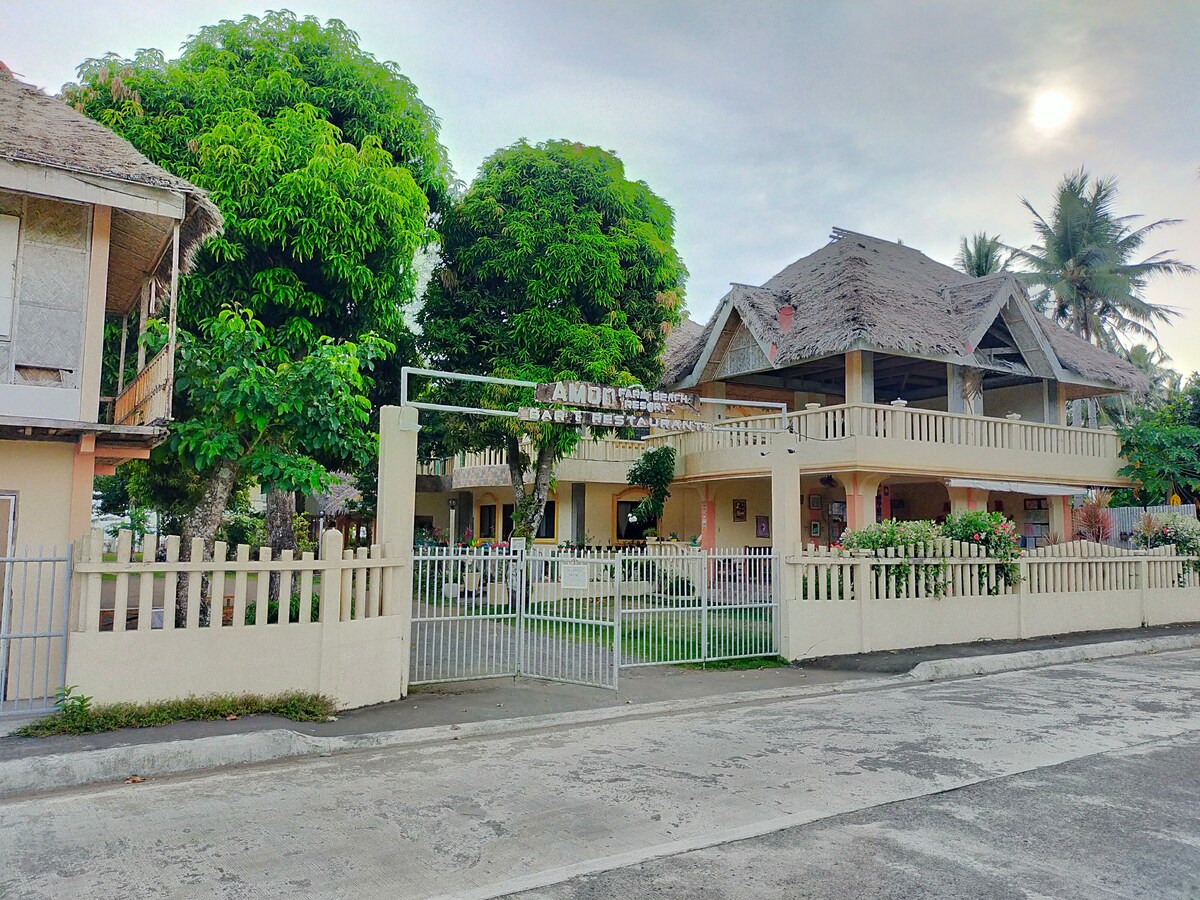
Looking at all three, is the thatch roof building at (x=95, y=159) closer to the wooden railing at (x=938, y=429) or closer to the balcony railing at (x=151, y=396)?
the balcony railing at (x=151, y=396)

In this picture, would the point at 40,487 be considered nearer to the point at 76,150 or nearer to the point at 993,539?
the point at 76,150

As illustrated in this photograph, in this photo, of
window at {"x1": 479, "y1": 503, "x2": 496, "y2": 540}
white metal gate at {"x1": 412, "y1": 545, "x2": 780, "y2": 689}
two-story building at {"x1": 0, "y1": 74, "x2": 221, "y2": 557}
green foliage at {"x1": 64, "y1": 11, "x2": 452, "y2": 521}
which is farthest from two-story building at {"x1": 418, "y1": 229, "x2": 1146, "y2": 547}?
two-story building at {"x1": 0, "y1": 74, "x2": 221, "y2": 557}

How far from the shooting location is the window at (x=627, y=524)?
86.0 ft

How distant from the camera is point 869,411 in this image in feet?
60.1

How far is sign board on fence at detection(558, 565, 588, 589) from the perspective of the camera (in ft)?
33.3

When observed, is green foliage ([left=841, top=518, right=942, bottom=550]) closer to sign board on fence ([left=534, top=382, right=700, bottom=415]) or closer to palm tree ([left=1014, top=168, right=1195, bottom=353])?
sign board on fence ([left=534, top=382, right=700, bottom=415])

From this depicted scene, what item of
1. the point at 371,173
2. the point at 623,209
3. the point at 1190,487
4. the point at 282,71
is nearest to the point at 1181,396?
the point at 1190,487

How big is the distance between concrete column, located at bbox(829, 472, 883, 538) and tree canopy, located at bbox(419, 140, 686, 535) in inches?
201

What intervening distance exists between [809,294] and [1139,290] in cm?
2336

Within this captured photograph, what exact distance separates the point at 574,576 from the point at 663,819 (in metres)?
4.69

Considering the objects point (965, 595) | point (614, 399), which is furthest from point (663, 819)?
point (965, 595)

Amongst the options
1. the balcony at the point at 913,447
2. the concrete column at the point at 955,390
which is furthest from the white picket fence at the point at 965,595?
the concrete column at the point at 955,390

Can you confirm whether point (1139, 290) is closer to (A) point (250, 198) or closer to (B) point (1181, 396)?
(B) point (1181, 396)

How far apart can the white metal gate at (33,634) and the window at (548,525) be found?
56.8 feet
